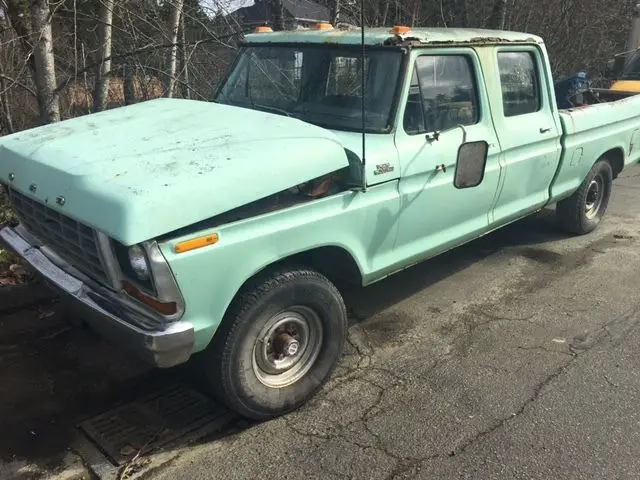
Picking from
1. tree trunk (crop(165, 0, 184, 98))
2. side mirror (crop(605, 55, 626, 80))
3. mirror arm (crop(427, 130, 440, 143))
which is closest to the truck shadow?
mirror arm (crop(427, 130, 440, 143))

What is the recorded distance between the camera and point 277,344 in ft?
10.3

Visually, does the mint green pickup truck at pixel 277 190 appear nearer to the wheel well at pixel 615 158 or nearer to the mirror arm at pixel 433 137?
the mirror arm at pixel 433 137

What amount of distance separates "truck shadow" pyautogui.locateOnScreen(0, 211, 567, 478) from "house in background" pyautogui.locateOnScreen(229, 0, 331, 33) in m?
3.24

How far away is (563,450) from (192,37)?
5.47 meters

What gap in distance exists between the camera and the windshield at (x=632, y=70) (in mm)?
10016

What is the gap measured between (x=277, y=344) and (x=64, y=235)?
1.21 m

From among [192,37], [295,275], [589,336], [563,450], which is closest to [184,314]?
[295,275]

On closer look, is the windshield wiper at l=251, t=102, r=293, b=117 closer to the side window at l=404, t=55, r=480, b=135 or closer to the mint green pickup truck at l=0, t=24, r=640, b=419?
the mint green pickup truck at l=0, t=24, r=640, b=419

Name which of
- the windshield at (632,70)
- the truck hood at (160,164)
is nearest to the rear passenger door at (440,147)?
the truck hood at (160,164)

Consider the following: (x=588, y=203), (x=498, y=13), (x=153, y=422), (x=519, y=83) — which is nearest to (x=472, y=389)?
(x=153, y=422)

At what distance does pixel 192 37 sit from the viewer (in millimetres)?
6469

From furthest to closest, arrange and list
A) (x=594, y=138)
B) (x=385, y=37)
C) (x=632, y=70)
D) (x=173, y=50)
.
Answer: (x=632, y=70) < (x=173, y=50) < (x=594, y=138) < (x=385, y=37)

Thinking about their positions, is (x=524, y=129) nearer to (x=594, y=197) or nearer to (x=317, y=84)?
(x=317, y=84)

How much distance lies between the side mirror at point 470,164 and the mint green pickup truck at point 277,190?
0.5 inches
